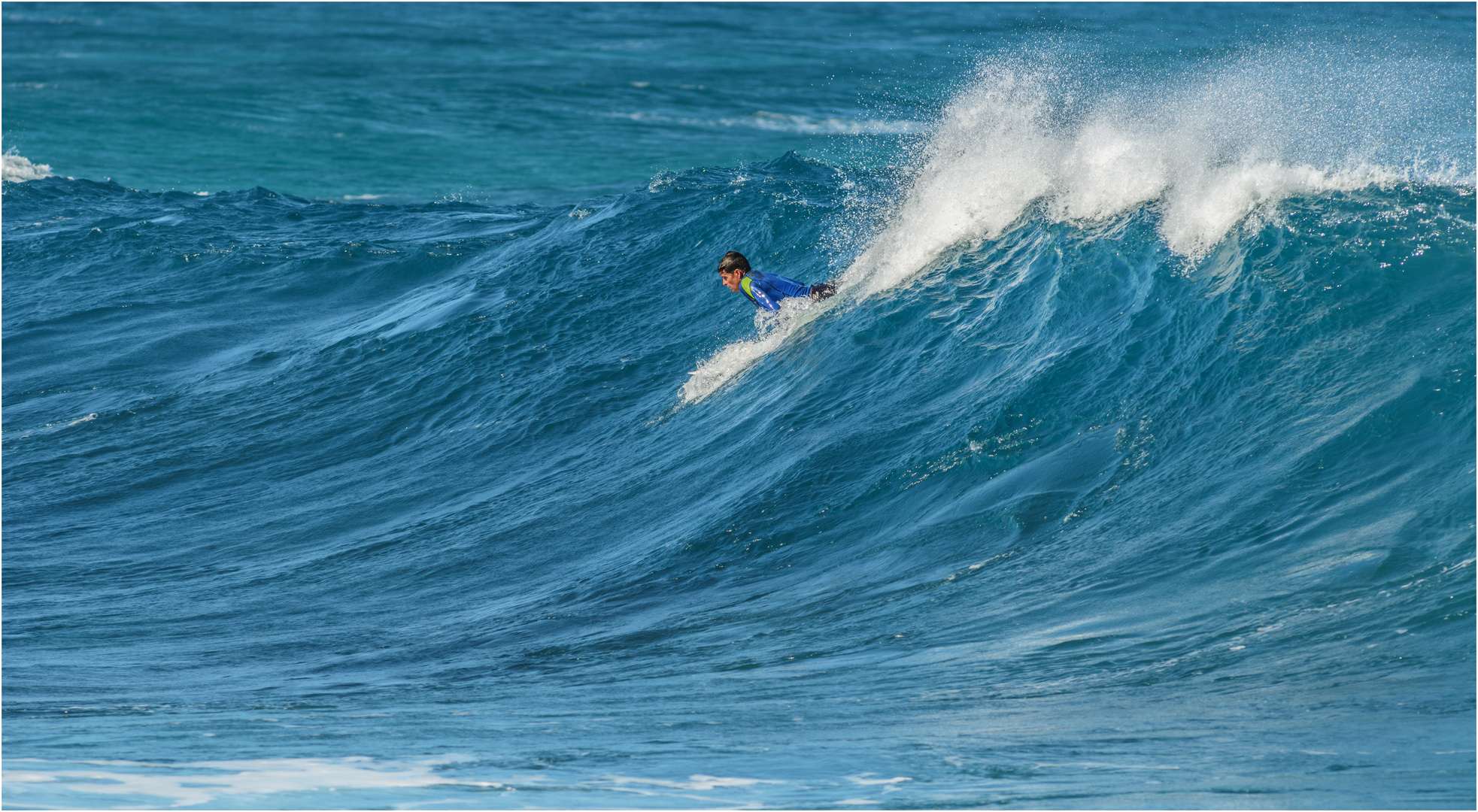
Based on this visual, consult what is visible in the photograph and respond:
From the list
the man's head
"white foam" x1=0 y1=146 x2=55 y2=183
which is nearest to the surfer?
the man's head

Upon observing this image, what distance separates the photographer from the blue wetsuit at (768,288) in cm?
1066

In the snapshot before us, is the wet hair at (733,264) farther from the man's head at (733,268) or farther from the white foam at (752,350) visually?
the white foam at (752,350)

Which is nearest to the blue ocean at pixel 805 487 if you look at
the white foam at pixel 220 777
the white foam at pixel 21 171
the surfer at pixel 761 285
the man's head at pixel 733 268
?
the white foam at pixel 220 777

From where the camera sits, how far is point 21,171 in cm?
2319

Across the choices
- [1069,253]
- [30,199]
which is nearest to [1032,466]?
A: [1069,253]

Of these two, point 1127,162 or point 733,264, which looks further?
point 733,264

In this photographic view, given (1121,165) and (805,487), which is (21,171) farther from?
(1121,165)

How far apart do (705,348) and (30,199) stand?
47.4ft

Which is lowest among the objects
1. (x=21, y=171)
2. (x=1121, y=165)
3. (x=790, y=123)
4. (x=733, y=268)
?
(x=733, y=268)

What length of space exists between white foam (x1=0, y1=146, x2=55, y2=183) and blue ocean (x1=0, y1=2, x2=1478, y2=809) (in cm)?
442

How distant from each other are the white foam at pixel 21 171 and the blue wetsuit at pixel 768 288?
55.3 ft

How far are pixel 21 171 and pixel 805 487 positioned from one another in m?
20.1

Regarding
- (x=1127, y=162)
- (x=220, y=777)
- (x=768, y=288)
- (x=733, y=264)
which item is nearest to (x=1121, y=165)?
(x=1127, y=162)

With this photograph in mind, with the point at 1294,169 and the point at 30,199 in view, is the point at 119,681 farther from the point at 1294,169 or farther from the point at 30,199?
the point at 30,199
